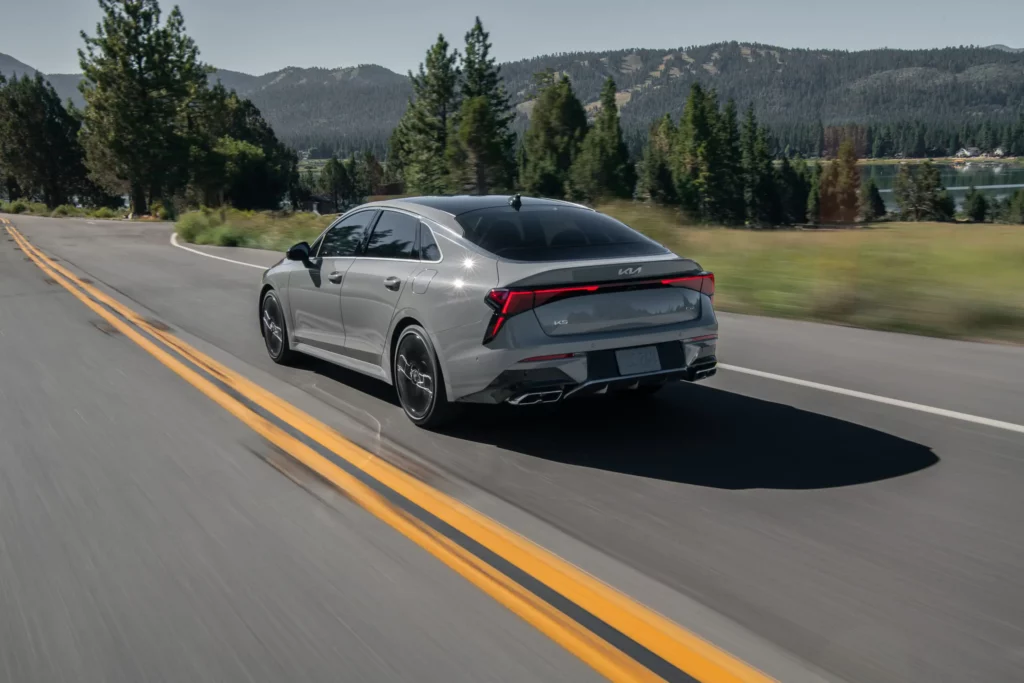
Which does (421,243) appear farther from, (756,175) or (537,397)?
(756,175)

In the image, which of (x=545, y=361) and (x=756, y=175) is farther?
(x=756, y=175)

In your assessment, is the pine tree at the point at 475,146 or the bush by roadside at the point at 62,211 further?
the pine tree at the point at 475,146

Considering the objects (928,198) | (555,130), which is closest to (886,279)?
(555,130)

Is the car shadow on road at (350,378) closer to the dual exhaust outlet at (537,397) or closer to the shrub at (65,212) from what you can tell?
the dual exhaust outlet at (537,397)

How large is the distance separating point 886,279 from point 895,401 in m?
4.51

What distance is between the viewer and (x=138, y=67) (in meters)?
73.5

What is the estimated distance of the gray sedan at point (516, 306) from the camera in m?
5.57

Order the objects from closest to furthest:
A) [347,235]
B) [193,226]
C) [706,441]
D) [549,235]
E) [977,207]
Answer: [706,441] < [549,235] < [347,235] < [193,226] < [977,207]

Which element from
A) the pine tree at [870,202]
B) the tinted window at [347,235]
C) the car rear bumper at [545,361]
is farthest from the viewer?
the pine tree at [870,202]

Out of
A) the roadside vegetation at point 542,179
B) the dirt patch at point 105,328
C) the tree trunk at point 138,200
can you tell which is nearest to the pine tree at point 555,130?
the roadside vegetation at point 542,179

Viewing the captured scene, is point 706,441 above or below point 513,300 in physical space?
below

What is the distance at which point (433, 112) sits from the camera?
3376 inches

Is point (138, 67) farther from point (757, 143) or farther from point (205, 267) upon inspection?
point (757, 143)

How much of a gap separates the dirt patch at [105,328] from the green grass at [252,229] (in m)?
12.7
